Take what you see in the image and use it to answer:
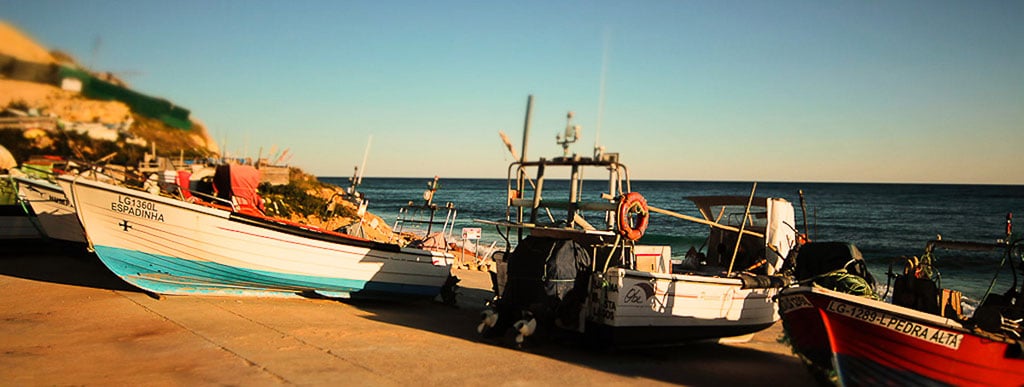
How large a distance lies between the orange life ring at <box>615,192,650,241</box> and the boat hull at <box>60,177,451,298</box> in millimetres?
4631

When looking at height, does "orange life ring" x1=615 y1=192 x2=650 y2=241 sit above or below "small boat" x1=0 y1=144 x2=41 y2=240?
above

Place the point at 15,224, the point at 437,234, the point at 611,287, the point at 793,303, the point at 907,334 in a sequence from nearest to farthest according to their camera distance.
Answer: the point at 907,334, the point at 793,303, the point at 611,287, the point at 437,234, the point at 15,224

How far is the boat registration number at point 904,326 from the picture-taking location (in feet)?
23.2

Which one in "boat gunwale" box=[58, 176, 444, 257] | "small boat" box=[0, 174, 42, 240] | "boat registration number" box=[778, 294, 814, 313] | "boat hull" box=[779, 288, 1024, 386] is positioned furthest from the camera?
"small boat" box=[0, 174, 42, 240]

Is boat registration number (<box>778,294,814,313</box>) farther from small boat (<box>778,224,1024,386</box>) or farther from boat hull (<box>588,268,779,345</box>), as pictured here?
boat hull (<box>588,268,779,345</box>)

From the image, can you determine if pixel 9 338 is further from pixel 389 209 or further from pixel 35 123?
pixel 389 209

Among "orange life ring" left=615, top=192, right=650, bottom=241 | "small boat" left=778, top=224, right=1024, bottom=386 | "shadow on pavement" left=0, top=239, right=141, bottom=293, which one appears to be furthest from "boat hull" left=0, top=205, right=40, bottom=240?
"small boat" left=778, top=224, right=1024, bottom=386

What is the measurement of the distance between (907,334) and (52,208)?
1541 cm

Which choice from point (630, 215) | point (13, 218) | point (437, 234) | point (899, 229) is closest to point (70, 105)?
point (13, 218)

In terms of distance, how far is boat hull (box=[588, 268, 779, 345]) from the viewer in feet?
29.9

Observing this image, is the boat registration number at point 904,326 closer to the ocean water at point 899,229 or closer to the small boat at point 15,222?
the ocean water at point 899,229

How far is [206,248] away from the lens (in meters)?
11.0

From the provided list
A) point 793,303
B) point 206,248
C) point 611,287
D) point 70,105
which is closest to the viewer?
point 793,303

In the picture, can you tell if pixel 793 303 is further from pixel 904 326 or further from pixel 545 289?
pixel 545 289
